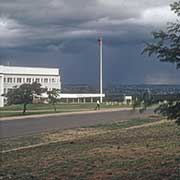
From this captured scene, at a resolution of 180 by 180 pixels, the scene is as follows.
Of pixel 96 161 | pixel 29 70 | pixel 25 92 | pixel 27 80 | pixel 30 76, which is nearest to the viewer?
pixel 96 161

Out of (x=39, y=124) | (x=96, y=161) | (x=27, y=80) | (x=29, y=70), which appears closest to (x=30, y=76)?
(x=29, y=70)

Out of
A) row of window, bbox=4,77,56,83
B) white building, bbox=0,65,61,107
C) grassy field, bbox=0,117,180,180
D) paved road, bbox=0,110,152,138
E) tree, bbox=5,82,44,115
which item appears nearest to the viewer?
grassy field, bbox=0,117,180,180

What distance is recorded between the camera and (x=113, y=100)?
308 feet

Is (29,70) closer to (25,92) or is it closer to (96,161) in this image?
(25,92)

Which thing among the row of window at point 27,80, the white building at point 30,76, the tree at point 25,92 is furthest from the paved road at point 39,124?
the white building at point 30,76

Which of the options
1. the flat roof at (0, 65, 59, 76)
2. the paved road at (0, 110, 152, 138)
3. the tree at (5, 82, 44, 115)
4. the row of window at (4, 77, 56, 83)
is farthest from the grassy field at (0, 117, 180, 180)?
Result: the flat roof at (0, 65, 59, 76)

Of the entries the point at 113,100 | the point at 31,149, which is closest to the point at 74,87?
the point at 113,100

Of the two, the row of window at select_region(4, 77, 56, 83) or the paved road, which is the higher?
the row of window at select_region(4, 77, 56, 83)

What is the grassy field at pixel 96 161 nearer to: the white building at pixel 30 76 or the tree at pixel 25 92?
the tree at pixel 25 92

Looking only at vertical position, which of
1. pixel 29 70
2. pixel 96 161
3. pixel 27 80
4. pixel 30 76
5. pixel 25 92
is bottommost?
pixel 96 161

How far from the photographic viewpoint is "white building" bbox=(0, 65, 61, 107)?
349ft

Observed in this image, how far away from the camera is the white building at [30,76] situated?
10638 centimetres

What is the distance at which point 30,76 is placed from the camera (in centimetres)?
11438

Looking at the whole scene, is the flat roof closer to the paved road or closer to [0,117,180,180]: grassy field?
the paved road
